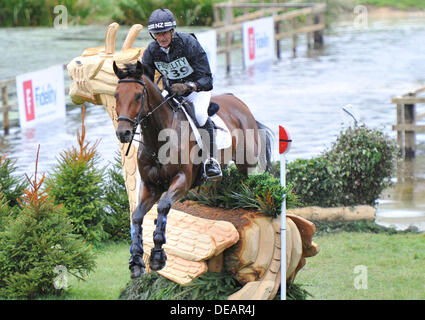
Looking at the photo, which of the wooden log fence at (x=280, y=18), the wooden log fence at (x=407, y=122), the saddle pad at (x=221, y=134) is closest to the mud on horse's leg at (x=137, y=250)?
the saddle pad at (x=221, y=134)

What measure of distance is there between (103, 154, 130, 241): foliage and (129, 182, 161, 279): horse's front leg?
3.43 m

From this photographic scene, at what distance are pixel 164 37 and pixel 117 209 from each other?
Result: 12.9ft

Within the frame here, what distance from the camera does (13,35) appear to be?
31922mm

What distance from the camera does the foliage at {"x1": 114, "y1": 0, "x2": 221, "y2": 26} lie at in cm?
2726

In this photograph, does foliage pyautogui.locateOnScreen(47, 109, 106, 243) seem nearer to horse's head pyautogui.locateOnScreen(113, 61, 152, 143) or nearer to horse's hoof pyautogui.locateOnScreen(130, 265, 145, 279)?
horse's hoof pyautogui.locateOnScreen(130, 265, 145, 279)

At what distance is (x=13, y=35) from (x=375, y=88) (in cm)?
1658

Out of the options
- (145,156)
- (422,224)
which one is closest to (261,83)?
(422,224)

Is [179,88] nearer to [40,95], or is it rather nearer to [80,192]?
[80,192]

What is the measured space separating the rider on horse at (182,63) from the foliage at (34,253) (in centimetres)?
181

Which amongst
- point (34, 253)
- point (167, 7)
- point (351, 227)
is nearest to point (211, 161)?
point (34, 253)

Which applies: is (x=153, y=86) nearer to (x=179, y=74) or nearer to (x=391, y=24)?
(x=179, y=74)

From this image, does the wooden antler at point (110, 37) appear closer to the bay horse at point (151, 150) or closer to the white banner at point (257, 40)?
the bay horse at point (151, 150)

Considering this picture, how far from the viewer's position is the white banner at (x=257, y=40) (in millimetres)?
23250

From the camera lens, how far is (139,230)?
657cm
